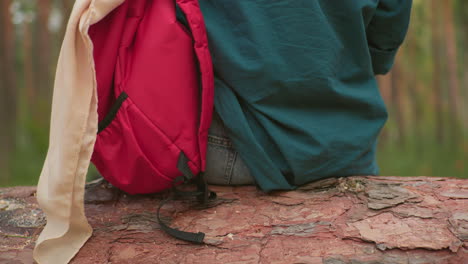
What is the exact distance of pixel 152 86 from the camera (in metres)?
1.56

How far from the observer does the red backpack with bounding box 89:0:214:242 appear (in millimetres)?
1555

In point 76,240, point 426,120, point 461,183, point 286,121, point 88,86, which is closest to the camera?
point 88,86

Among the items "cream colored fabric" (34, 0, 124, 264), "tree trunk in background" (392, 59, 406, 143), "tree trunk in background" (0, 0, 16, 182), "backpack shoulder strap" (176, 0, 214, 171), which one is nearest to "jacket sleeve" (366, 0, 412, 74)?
"backpack shoulder strap" (176, 0, 214, 171)

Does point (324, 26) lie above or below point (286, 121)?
above

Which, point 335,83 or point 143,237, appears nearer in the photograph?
point 143,237

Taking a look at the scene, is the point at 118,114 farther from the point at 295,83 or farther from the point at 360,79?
the point at 360,79

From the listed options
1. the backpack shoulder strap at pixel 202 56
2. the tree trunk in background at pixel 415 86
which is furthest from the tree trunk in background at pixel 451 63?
the backpack shoulder strap at pixel 202 56

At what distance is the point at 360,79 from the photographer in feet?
6.04

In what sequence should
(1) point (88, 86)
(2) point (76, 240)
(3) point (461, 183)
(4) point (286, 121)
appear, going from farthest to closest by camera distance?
1. (3) point (461, 183)
2. (4) point (286, 121)
3. (2) point (76, 240)
4. (1) point (88, 86)

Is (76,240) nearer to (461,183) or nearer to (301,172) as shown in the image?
(301,172)

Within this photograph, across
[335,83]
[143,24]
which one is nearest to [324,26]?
[335,83]

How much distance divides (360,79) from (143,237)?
1114mm

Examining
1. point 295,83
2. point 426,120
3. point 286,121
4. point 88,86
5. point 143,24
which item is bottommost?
point 426,120

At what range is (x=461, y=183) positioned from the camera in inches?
71.7
